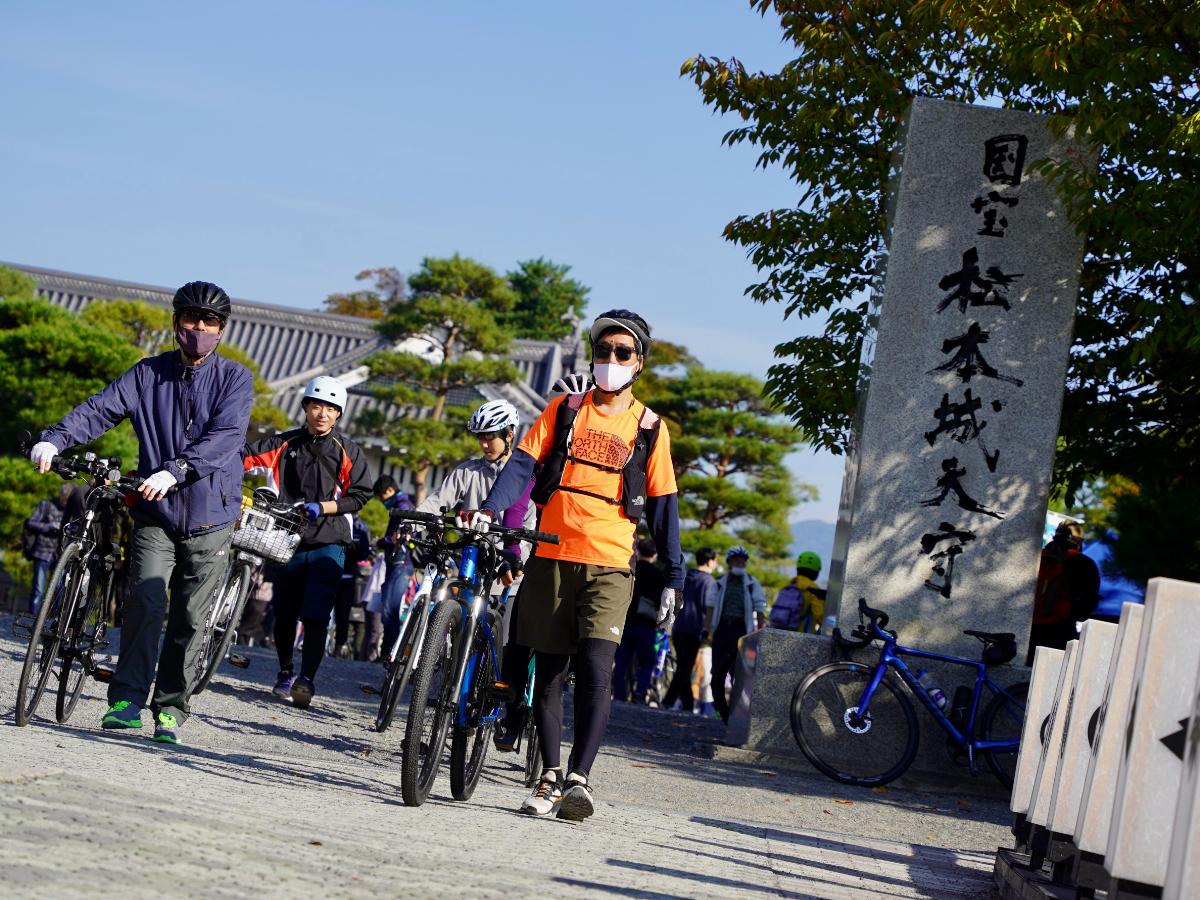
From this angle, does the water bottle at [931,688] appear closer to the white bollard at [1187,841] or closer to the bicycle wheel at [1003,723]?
the bicycle wheel at [1003,723]

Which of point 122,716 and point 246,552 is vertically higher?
point 246,552

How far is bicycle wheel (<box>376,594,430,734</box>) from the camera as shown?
5.93 m

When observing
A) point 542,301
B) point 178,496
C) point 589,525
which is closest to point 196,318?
point 178,496

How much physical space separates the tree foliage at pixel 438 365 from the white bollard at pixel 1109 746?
67.4ft

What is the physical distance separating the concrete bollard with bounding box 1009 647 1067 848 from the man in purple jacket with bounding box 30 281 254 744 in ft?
11.4

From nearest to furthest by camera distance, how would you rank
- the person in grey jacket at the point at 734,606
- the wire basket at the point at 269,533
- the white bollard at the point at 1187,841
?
the white bollard at the point at 1187,841
the wire basket at the point at 269,533
the person in grey jacket at the point at 734,606

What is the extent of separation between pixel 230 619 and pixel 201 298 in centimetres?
236

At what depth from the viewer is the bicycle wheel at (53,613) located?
5352 millimetres

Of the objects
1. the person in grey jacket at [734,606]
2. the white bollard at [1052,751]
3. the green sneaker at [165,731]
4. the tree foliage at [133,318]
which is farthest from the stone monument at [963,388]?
the tree foliage at [133,318]

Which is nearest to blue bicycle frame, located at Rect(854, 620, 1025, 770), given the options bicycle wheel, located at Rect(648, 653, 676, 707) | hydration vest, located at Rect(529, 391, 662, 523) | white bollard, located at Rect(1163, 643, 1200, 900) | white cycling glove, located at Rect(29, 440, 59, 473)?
hydration vest, located at Rect(529, 391, 662, 523)

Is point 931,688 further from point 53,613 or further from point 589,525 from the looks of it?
point 53,613

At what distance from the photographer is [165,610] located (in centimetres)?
555

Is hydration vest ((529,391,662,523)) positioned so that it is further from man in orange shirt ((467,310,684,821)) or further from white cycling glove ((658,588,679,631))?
white cycling glove ((658,588,679,631))

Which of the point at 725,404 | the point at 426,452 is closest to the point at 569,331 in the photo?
the point at 725,404
